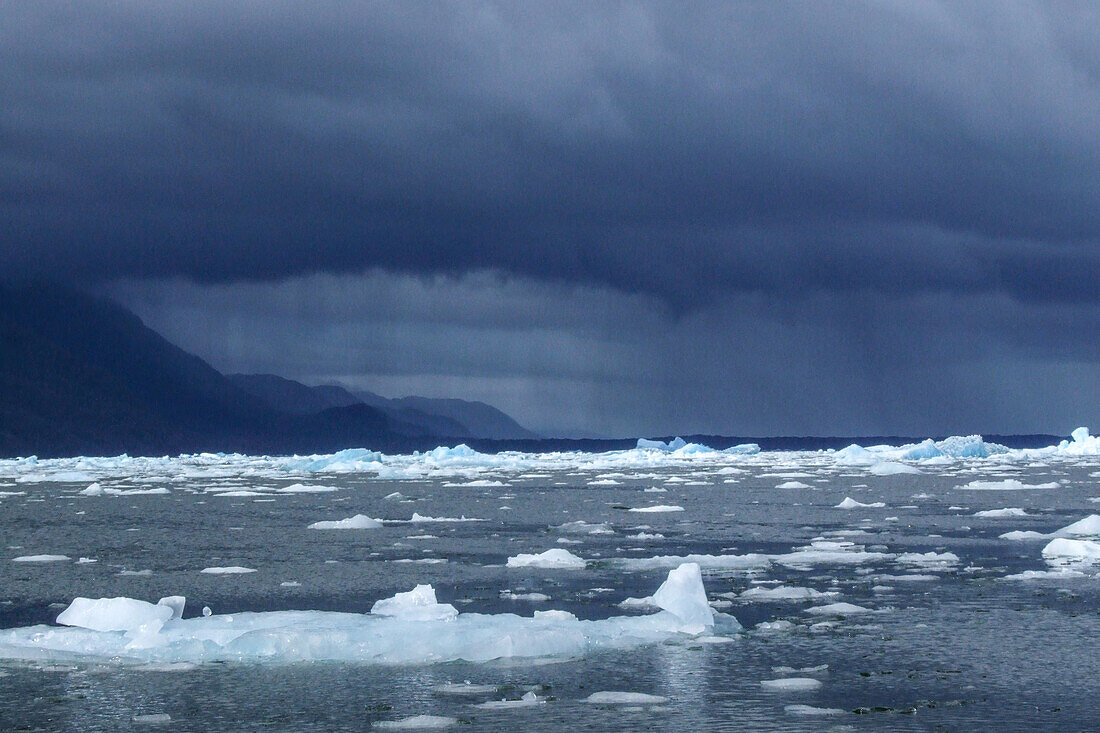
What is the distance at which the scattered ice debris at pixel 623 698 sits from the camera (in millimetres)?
6875

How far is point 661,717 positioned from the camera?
6.53 metres

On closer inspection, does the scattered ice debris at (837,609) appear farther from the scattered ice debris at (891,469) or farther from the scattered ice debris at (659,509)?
the scattered ice debris at (891,469)

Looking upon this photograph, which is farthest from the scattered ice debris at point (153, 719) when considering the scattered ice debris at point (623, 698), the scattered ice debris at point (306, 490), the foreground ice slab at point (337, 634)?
the scattered ice debris at point (306, 490)

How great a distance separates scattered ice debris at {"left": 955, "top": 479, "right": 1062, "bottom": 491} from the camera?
3019cm

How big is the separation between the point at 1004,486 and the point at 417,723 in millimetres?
27526

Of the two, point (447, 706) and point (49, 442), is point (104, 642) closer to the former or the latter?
point (447, 706)

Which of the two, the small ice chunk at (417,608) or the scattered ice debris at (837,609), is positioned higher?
the small ice chunk at (417,608)

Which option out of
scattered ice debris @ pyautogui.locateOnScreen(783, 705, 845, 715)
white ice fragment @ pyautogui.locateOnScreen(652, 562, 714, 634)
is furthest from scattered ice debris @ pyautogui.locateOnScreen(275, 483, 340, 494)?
scattered ice debris @ pyautogui.locateOnScreen(783, 705, 845, 715)

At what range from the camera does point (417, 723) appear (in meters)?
6.43

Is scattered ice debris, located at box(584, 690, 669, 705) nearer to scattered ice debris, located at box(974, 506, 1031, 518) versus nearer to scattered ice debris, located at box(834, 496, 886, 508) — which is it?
scattered ice debris, located at box(974, 506, 1031, 518)

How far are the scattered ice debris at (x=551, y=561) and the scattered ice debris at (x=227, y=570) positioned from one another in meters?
3.14

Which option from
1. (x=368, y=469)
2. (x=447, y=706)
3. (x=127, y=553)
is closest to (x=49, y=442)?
(x=368, y=469)

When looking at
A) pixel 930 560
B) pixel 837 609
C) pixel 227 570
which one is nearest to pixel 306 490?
pixel 227 570

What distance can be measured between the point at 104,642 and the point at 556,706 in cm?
376
